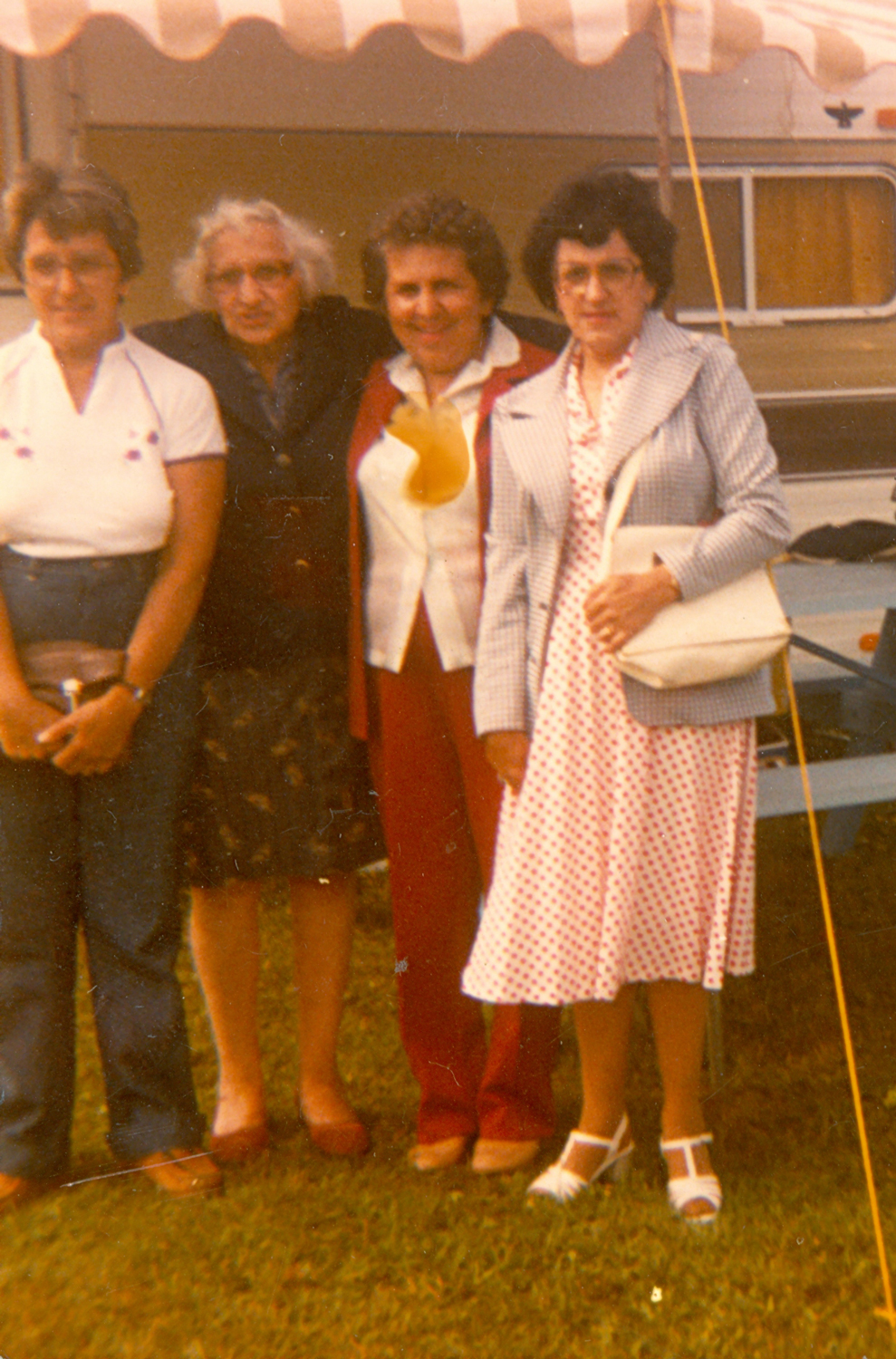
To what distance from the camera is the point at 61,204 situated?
264cm

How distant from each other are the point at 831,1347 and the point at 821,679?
10.2 feet

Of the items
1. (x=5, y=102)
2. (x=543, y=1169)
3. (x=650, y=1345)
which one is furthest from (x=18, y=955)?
(x=5, y=102)

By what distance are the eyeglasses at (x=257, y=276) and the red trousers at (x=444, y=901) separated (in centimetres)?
73

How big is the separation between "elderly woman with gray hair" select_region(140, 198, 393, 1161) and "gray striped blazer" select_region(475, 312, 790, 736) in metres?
0.37

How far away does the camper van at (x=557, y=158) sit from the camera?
341 centimetres

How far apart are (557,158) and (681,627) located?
1.60 m

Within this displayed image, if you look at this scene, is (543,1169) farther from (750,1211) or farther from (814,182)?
(814,182)

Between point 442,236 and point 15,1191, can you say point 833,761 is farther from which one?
point 15,1191

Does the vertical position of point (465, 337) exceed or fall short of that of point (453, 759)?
it exceeds it

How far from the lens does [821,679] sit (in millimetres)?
5207

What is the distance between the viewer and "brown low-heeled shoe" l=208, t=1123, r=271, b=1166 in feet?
9.86

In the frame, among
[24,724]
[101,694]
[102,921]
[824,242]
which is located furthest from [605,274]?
[824,242]

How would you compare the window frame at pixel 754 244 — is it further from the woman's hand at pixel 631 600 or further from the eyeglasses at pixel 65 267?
A: the eyeglasses at pixel 65 267

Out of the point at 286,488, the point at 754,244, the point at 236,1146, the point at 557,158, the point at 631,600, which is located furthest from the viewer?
the point at 754,244
